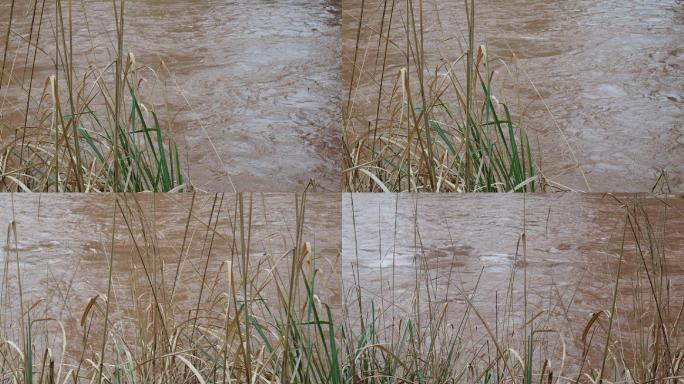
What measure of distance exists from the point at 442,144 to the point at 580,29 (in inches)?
14.9

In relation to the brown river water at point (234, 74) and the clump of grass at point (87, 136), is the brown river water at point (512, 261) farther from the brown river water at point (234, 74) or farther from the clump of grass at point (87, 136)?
the clump of grass at point (87, 136)

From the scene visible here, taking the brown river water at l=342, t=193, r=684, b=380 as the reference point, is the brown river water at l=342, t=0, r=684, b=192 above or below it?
above

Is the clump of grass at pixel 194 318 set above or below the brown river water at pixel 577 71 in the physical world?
below

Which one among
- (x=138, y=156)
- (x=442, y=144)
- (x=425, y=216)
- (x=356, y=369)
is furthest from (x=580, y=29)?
(x=138, y=156)

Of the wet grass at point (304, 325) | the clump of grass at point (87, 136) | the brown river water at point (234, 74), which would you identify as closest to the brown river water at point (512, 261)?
the wet grass at point (304, 325)

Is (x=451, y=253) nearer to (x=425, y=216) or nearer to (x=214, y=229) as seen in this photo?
(x=425, y=216)

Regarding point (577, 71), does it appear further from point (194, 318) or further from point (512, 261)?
point (194, 318)

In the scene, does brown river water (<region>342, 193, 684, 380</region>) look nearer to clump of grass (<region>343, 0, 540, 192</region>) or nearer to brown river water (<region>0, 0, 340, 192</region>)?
clump of grass (<region>343, 0, 540, 192</region>)

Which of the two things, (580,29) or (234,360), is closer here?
(234,360)

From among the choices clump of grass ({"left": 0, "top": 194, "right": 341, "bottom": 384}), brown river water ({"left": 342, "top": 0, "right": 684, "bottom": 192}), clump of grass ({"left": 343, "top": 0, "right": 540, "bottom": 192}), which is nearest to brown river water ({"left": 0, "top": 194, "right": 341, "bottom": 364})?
clump of grass ({"left": 0, "top": 194, "right": 341, "bottom": 384})

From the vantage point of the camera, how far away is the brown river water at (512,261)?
1466 millimetres

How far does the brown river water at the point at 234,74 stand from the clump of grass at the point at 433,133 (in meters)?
0.06

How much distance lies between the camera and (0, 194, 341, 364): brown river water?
1.47 m

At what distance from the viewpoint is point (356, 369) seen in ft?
4.75
